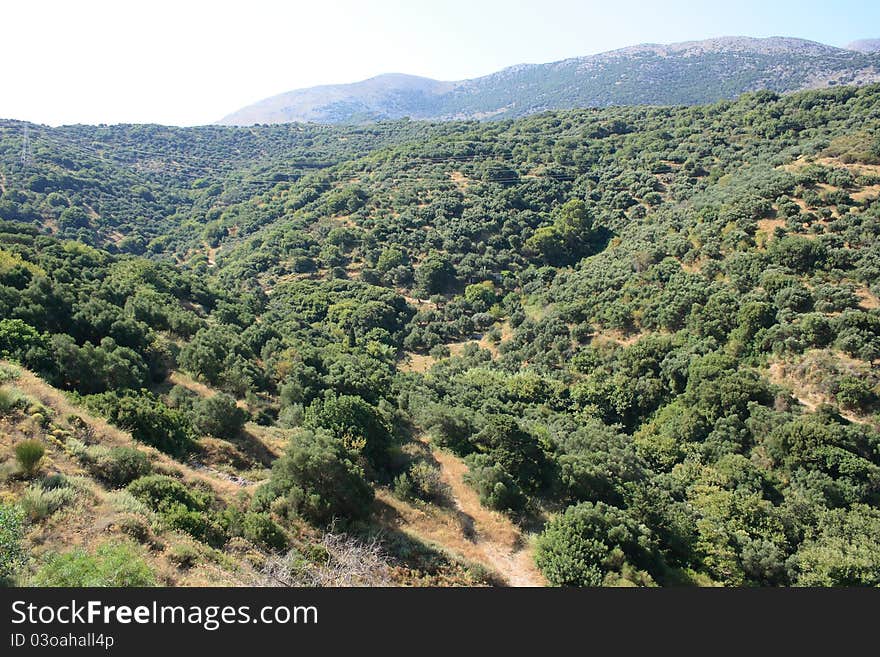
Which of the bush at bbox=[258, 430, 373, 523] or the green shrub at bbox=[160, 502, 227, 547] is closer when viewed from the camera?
the green shrub at bbox=[160, 502, 227, 547]

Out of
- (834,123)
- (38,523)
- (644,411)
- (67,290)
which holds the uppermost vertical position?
(834,123)

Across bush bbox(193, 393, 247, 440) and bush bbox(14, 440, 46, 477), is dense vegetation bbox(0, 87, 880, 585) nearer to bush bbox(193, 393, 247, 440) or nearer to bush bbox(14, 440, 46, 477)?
bush bbox(193, 393, 247, 440)

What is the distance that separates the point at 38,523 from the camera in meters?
9.56

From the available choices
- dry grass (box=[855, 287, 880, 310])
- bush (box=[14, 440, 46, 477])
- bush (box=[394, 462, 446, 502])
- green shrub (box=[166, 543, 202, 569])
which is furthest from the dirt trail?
dry grass (box=[855, 287, 880, 310])

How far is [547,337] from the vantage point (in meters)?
43.9

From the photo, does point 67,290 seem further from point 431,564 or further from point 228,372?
point 431,564

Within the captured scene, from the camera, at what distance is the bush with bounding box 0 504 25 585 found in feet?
25.3

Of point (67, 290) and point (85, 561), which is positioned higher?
point (67, 290)

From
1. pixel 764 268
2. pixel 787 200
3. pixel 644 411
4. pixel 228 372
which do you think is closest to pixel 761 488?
pixel 644 411

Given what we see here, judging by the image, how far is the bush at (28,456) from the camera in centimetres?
1072

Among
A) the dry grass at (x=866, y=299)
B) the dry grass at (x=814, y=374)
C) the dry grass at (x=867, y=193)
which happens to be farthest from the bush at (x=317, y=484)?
the dry grass at (x=867, y=193)

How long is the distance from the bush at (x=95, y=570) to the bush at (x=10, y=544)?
391 mm

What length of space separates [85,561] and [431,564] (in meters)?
9.18

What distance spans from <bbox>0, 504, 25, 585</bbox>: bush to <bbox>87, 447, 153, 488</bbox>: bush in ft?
14.7
